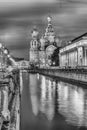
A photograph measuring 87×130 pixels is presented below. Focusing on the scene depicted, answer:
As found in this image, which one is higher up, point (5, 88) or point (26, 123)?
point (5, 88)

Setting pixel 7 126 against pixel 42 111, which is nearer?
pixel 7 126

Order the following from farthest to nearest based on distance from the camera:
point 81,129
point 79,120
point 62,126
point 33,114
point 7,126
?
point 33,114, point 79,120, point 62,126, point 81,129, point 7,126

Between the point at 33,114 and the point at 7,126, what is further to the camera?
the point at 33,114

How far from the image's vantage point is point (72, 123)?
46.7ft

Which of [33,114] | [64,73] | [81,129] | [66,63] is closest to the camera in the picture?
[81,129]

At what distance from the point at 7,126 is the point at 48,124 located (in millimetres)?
4309

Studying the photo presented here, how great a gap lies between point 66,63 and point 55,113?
156271 millimetres

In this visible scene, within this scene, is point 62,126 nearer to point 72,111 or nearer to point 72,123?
point 72,123

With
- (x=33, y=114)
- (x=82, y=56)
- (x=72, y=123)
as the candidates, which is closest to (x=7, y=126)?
(x=72, y=123)

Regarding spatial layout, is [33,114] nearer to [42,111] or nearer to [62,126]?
[42,111]

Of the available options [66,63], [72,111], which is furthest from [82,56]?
[72,111]

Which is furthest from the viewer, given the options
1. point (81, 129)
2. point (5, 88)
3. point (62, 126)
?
point (62, 126)

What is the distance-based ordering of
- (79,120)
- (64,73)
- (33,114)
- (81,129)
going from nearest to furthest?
(81,129), (79,120), (33,114), (64,73)

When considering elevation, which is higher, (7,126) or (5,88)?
(5,88)
